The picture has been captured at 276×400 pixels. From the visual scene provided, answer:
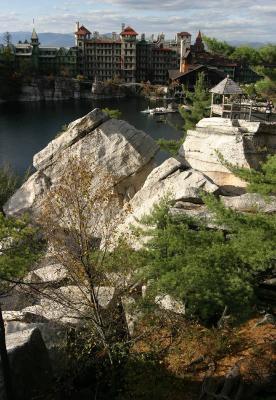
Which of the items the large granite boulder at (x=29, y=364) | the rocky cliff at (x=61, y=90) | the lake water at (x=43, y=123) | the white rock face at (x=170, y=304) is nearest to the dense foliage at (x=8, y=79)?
the rocky cliff at (x=61, y=90)

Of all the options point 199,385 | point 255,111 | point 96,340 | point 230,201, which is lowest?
point 199,385

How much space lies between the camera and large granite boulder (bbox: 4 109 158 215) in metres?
26.4

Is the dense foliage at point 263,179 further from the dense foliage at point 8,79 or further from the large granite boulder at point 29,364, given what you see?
the dense foliage at point 8,79

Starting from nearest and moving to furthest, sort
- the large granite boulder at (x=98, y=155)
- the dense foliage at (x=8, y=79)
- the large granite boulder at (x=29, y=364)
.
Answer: the large granite boulder at (x=29, y=364), the large granite boulder at (x=98, y=155), the dense foliage at (x=8, y=79)

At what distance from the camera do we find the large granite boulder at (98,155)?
2644cm

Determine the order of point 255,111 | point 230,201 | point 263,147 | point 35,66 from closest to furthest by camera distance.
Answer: point 230,201
point 263,147
point 255,111
point 35,66

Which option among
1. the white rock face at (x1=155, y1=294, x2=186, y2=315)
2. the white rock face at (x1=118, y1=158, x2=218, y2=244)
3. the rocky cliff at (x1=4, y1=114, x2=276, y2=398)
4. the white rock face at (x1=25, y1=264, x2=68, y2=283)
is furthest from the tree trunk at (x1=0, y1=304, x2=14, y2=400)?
the rocky cliff at (x1=4, y1=114, x2=276, y2=398)

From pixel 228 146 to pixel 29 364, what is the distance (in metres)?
17.7

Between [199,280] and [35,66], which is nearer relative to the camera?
[199,280]

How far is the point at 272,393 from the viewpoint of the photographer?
12.7 metres

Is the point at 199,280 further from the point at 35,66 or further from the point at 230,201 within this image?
the point at 35,66

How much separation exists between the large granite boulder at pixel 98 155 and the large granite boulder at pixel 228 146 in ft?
9.16

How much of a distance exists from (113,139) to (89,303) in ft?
50.8

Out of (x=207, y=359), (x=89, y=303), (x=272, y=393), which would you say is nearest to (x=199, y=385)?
(x=207, y=359)
